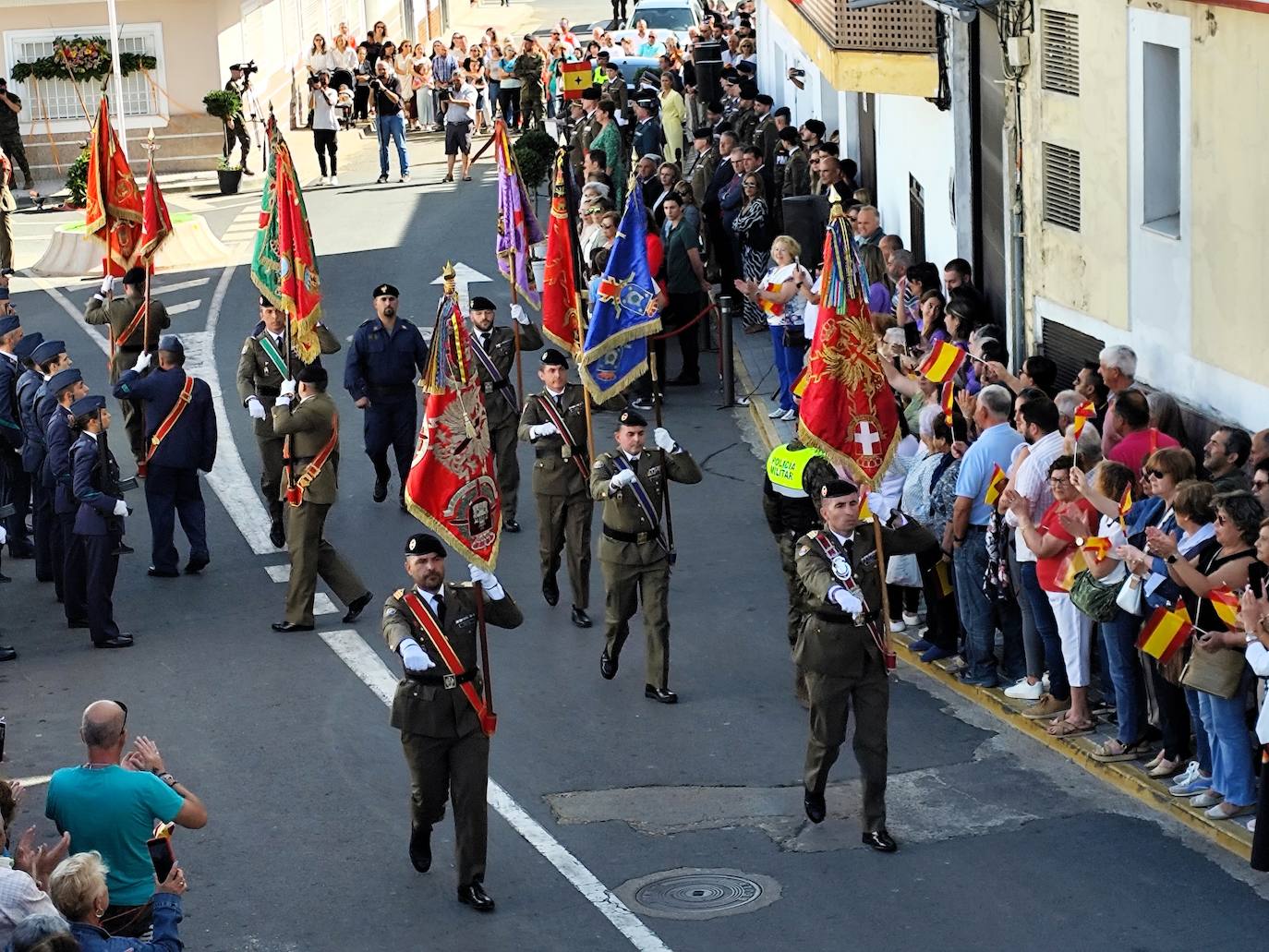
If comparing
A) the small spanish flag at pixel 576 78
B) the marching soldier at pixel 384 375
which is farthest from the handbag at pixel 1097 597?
the small spanish flag at pixel 576 78

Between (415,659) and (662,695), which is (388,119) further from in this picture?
(415,659)

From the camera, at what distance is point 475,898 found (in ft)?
35.0

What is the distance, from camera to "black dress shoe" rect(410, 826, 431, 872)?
11.0 metres

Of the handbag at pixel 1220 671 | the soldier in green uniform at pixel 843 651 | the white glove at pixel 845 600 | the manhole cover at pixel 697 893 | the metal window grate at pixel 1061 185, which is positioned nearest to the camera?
the manhole cover at pixel 697 893

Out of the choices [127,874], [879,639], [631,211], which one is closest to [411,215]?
[631,211]

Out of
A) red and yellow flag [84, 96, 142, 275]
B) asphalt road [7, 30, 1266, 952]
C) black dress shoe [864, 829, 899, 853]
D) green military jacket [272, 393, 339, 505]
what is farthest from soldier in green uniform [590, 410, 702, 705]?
red and yellow flag [84, 96, 142, 275]

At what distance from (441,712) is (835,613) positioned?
6.95 feet

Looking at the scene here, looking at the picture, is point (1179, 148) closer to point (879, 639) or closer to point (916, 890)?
point (879, 639)

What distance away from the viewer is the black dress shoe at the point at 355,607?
15242mm

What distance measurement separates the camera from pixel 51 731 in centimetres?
1335

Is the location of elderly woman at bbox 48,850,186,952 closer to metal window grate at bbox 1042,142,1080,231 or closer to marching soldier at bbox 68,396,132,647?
marching soldier at bbox 68,396,132,647

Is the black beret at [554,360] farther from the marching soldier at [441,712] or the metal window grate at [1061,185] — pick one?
the marching soldier at [441,712]

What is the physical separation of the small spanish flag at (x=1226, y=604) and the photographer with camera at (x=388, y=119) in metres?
24.4

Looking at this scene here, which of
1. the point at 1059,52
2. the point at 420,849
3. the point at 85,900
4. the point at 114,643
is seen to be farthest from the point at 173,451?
the point at 85,900
